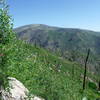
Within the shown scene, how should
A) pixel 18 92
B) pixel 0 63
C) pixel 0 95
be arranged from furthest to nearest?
pixel 0 63
pixel 18 92
pixel 0 95

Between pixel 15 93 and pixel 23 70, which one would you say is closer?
pixel 15 93

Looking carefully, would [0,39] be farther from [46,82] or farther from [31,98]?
[46,82]

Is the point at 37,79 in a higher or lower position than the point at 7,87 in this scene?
lower

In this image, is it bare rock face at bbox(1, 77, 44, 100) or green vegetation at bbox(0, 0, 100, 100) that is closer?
bare rock face at bbox(1, 77, 44, 100)

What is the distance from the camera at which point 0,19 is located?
19.5 m

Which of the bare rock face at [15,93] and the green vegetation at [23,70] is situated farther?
the green vegetation at [23,70]

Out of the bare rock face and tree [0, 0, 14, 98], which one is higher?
tree [0, 0, 14, 98]

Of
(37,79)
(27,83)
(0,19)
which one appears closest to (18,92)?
(27,83)

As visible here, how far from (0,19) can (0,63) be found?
3.63 metres

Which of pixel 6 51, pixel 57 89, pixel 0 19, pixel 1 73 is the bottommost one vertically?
Answer: pixel 57 89

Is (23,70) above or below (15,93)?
above

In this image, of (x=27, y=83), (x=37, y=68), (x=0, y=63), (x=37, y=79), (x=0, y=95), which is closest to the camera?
(x=0, y=95)

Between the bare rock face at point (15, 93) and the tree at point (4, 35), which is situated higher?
the tree at point (4, 35)

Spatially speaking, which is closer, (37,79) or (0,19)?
(0,19)
